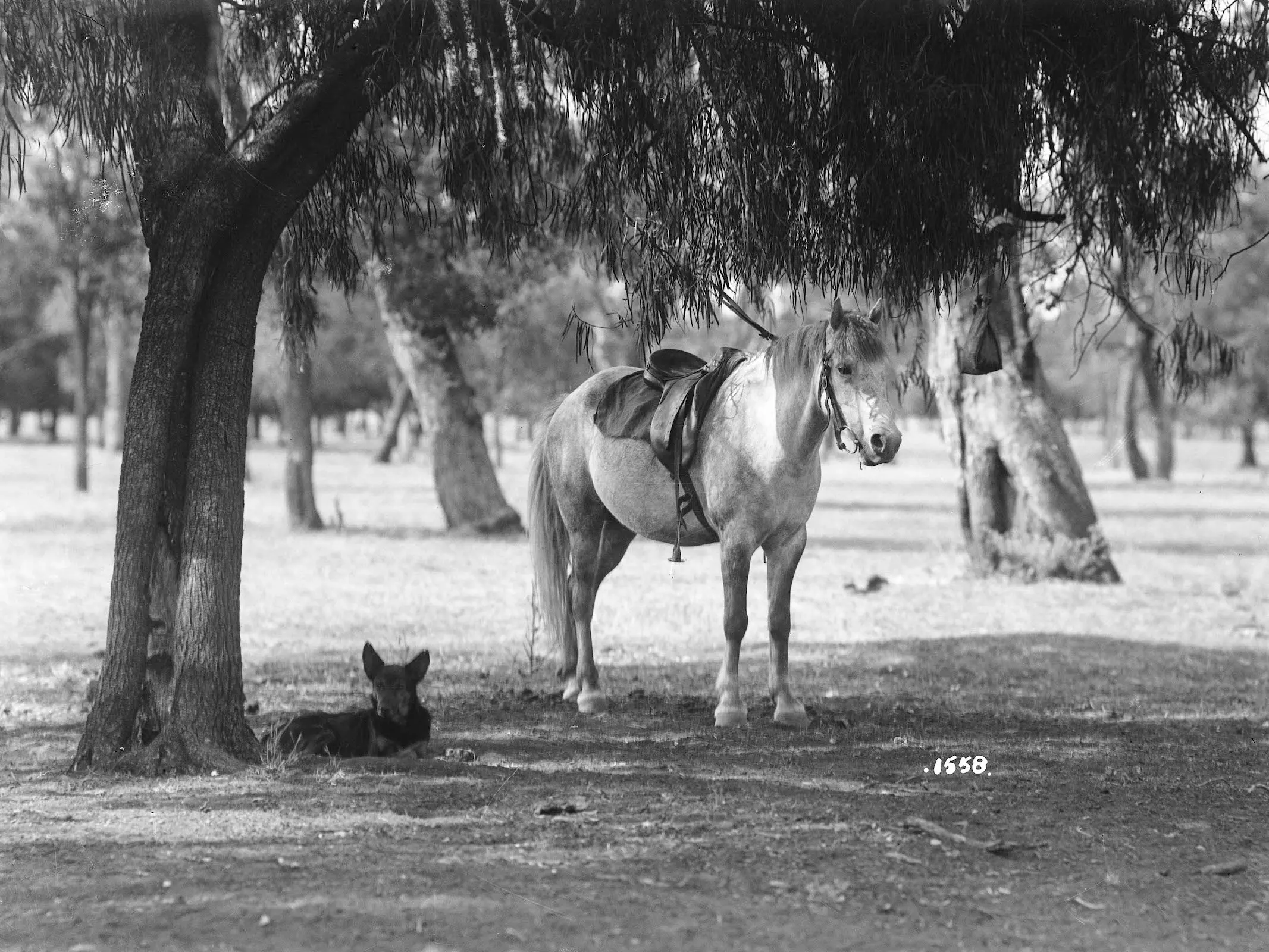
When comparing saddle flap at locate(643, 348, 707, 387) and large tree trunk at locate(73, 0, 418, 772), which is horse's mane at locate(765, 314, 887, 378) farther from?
large tree trunk at locate(73, 0, 418, 772)

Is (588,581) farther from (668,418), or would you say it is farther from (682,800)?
(682,800)

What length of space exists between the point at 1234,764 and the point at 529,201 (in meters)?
4.99

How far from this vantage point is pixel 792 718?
816cm

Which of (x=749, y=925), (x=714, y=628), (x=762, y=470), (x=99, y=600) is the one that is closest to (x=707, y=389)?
(x=762, y=470)

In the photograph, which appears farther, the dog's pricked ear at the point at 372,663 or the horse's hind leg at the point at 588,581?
the horse's hind leg at the point at 588,581

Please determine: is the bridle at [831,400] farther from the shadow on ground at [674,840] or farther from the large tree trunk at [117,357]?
the large tree trunk at [117,357]

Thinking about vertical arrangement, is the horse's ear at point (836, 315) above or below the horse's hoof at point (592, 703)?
above

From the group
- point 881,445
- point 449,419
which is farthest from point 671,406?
point 449,419

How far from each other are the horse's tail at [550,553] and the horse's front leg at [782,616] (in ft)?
5.75

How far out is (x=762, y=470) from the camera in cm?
785

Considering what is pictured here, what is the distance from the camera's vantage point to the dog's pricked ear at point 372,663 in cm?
694

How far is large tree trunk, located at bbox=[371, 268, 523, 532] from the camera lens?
23.5m

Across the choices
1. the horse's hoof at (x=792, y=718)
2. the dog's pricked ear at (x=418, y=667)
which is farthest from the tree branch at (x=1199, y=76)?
the dog's pricked ear at (x=418, y=667)

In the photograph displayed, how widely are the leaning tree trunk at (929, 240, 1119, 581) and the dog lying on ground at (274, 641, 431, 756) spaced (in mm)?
11738
